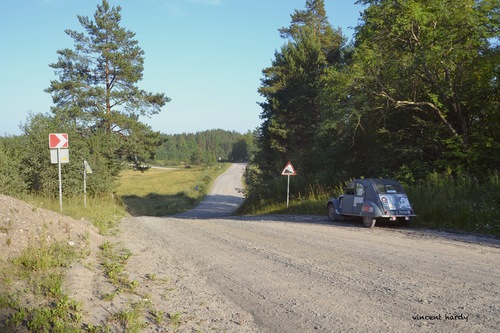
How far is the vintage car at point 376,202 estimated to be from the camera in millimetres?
12672

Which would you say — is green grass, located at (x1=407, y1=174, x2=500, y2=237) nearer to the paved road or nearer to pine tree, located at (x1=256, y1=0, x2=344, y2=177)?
pine tree, located at (x1=256, y1=0, x2=344, y2=177)

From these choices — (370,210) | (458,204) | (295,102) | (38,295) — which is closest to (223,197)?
(295,102)

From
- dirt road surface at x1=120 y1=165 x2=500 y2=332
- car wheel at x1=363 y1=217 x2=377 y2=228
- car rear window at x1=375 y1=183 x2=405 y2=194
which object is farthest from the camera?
car rear window at x1=375 y1=183 x2=405 y2=194

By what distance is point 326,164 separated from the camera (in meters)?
24.9

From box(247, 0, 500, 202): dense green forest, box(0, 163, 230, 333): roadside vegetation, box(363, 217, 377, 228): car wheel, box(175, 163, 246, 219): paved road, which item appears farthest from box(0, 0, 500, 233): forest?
box(175, 163, 246, 219): paved road

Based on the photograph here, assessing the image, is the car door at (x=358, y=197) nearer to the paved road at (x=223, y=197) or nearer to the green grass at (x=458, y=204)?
the green grass at (x=458, y=204)

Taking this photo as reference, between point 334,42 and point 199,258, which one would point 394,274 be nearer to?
point 199,258

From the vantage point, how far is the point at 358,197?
13.8 meters

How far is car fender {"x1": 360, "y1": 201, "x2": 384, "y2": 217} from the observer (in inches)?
499

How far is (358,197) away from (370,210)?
97 cm

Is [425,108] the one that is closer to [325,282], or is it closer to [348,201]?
[348,201]

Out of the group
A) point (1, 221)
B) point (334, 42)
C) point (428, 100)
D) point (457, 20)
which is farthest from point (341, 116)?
point (334, 42)

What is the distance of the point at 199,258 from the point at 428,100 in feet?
50.4

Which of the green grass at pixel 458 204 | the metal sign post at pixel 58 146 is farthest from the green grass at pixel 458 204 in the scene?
the metal sign post at pixel 58 146
